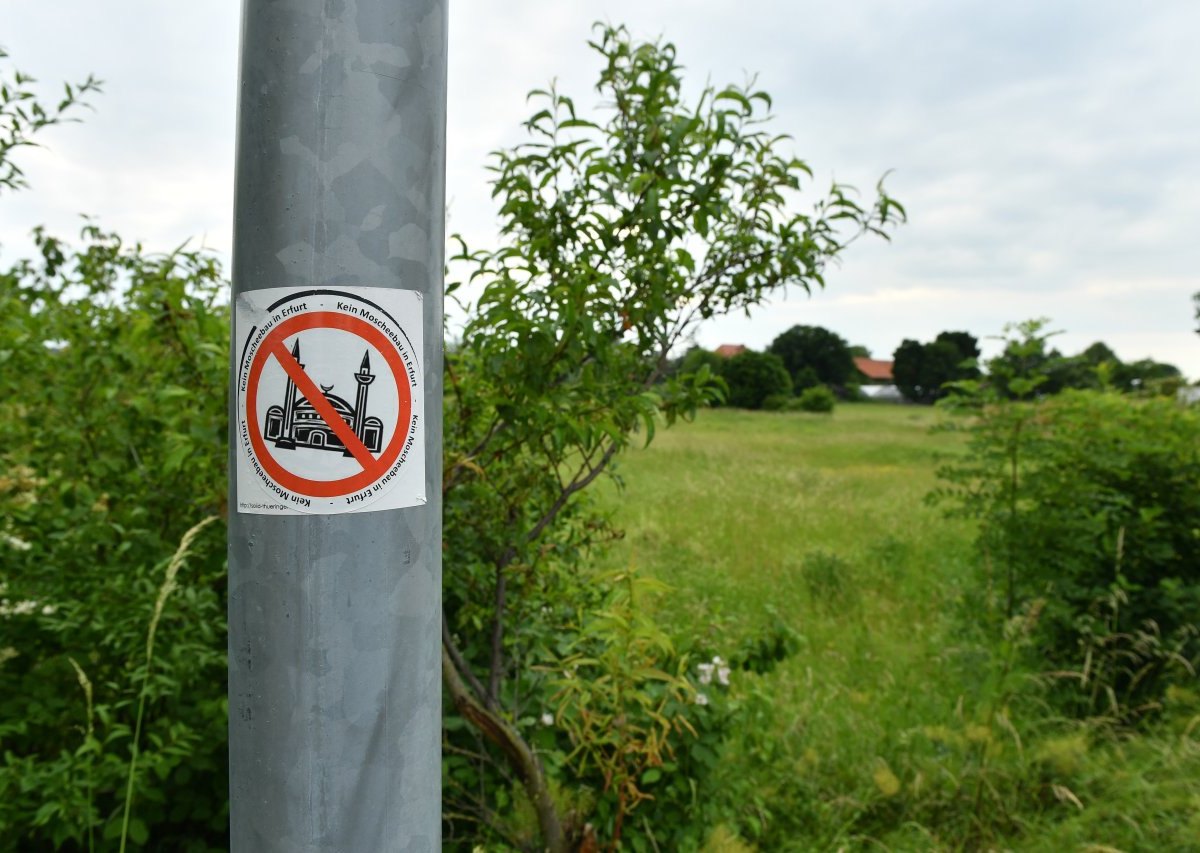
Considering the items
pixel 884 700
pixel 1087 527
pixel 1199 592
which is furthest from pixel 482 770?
pixel 1199 592

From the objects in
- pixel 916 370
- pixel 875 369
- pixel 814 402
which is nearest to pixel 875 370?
pixel 875 369

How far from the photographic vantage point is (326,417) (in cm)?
80

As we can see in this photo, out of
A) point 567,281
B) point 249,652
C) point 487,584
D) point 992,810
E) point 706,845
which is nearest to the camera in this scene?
point 249,652

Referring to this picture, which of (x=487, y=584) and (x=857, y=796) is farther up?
(x=487, y=584)

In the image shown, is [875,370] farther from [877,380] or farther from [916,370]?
[916,370]

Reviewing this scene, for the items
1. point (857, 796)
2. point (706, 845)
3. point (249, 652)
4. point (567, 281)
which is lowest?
point (857, 796)

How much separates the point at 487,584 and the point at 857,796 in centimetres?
216

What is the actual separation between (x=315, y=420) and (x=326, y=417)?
0.4 inches

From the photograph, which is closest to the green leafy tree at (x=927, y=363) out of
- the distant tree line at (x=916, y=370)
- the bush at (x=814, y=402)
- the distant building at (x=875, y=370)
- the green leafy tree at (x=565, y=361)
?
the distant tree line at (x=916, y=370)

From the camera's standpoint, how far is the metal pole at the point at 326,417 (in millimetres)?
798

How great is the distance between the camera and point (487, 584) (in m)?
2.30

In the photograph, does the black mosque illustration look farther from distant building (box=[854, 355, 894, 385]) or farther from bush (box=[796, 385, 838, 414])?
distant building (box=[854, 355, 894, 385])

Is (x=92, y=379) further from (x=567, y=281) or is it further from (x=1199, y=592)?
(x=1199, y=592)

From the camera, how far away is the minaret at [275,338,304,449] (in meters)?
0.80
